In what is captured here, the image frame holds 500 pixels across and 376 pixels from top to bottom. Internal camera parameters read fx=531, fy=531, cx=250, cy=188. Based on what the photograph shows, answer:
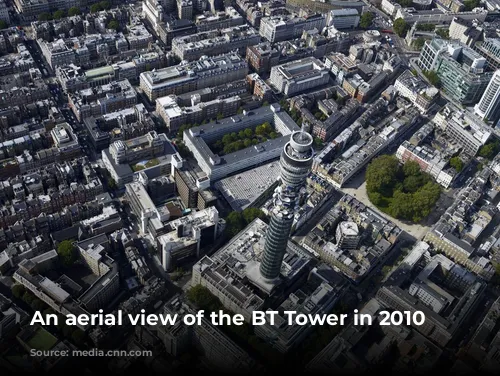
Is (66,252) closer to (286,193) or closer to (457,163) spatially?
(286,193)

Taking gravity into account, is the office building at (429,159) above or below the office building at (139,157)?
below

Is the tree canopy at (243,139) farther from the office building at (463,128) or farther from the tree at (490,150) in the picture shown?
the tree at (490,150)

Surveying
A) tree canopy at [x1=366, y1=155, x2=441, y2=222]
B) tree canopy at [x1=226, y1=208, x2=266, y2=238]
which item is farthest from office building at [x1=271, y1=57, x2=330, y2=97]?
tree canopy at [x1=226, y1=208, x2=266, y2=238]

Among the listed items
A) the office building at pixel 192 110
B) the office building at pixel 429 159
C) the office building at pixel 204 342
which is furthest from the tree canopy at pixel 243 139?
the office building at pixel 204 342

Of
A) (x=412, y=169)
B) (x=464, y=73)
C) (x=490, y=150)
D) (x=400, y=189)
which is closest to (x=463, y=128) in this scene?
(x=490, y=150)

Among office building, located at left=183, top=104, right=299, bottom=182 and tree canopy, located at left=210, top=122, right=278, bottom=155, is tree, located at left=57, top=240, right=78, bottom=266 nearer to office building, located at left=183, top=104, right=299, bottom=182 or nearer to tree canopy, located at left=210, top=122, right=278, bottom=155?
office building, located at left=183, top=104, right=299, bottom=182

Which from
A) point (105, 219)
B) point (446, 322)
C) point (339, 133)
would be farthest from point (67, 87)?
point (446, 322)

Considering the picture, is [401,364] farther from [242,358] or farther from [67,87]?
[67,87]
